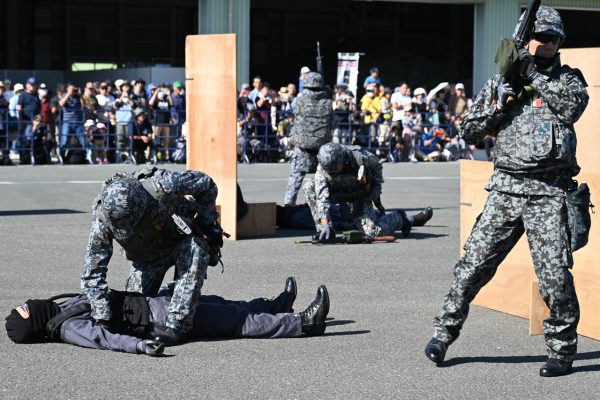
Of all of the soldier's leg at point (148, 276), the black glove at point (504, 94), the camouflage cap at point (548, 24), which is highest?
the camouflage cap at point (548, 24)

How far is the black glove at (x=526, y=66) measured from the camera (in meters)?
6.62

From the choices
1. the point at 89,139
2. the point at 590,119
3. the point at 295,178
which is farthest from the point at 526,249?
the point at 89,139

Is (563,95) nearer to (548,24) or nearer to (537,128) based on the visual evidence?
(537,128)

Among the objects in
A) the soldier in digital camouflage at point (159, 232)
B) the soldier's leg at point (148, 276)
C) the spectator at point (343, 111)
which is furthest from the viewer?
the spectator at point (343, 111)

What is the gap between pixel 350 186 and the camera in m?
13.2

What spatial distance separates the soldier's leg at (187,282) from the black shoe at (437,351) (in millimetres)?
1507

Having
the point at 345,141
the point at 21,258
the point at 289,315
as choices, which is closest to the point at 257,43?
the point at 345,141

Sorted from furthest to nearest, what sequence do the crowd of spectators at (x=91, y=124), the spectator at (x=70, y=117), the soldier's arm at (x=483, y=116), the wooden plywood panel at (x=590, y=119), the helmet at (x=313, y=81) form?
1. the spectator at (x=70, y=117)
2. the crowd of spectators at (x=91, y=124)
3. the helmet at (x=313, y=81)
4. the wooden plywood panel at (x=590, y=119)
5. the soldier's arm at (x=483, y=116)

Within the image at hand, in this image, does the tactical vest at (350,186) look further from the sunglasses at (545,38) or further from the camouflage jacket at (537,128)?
the sunglasses at (545,38)

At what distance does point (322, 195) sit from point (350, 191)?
0.47 m

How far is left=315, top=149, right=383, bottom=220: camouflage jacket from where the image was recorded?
1298 centimetres

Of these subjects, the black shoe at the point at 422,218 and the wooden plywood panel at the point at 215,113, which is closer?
the wooden plywood panel at the point at 215,113

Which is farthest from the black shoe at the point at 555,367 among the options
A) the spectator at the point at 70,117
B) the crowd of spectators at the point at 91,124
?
the spectator at the point at 70,117

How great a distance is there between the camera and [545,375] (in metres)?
6.87
